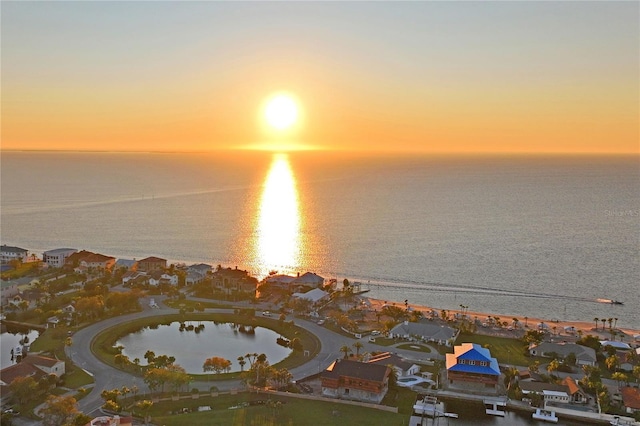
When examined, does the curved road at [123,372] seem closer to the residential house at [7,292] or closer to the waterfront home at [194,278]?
the waterfront home at [194,278]

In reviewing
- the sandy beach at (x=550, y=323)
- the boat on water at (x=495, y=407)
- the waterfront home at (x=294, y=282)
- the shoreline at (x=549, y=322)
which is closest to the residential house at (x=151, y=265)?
the waterfront home at (x=294, y=282)

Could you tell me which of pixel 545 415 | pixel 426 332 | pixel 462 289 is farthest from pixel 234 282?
pixel 545 415

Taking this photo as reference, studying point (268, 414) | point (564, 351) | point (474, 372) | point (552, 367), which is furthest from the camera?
point (564, 351)

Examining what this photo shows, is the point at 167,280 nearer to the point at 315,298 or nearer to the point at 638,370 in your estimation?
the point at 315,298

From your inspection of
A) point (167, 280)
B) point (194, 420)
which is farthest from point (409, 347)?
point (167, 280)

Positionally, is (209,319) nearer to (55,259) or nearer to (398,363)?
(398,363)

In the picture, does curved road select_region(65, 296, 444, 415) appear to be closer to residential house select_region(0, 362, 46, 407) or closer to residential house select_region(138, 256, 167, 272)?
residential house select_region(0, 362, 46, 407)
